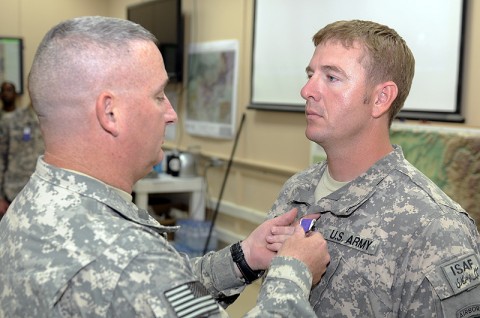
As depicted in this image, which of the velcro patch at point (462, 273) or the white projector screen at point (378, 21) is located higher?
the white projector screen at point (378, 21)

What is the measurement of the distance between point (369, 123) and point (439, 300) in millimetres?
549

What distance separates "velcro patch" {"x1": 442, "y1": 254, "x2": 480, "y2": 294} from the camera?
4.32 feet

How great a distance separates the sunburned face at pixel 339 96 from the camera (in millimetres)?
1604

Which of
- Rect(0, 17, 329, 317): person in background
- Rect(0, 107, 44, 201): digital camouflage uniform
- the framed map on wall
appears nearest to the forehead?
Rect(0, 17, 329, 317): person in background

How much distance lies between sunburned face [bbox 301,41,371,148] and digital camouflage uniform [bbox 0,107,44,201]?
13.0ft

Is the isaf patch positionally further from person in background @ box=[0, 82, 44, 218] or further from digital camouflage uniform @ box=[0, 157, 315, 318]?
person in background @ box=[0, 82, 44, 218]

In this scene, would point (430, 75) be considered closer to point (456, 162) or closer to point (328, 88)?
point (456, 162)

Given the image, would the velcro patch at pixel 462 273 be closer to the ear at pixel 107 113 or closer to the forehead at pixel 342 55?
the forehead at pixel 342 55

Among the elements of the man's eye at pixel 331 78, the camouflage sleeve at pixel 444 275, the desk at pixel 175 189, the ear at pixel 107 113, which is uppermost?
the man's eye at pixel 331 78

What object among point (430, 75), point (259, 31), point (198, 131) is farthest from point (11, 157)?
point (430, 75)

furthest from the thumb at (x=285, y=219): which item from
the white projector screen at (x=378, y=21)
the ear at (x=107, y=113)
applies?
the white projector screen at (x=378, y=21)

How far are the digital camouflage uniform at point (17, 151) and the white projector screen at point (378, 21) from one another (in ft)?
6.83

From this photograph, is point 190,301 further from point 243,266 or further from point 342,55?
point 342,55

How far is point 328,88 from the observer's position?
1628 millimetres
